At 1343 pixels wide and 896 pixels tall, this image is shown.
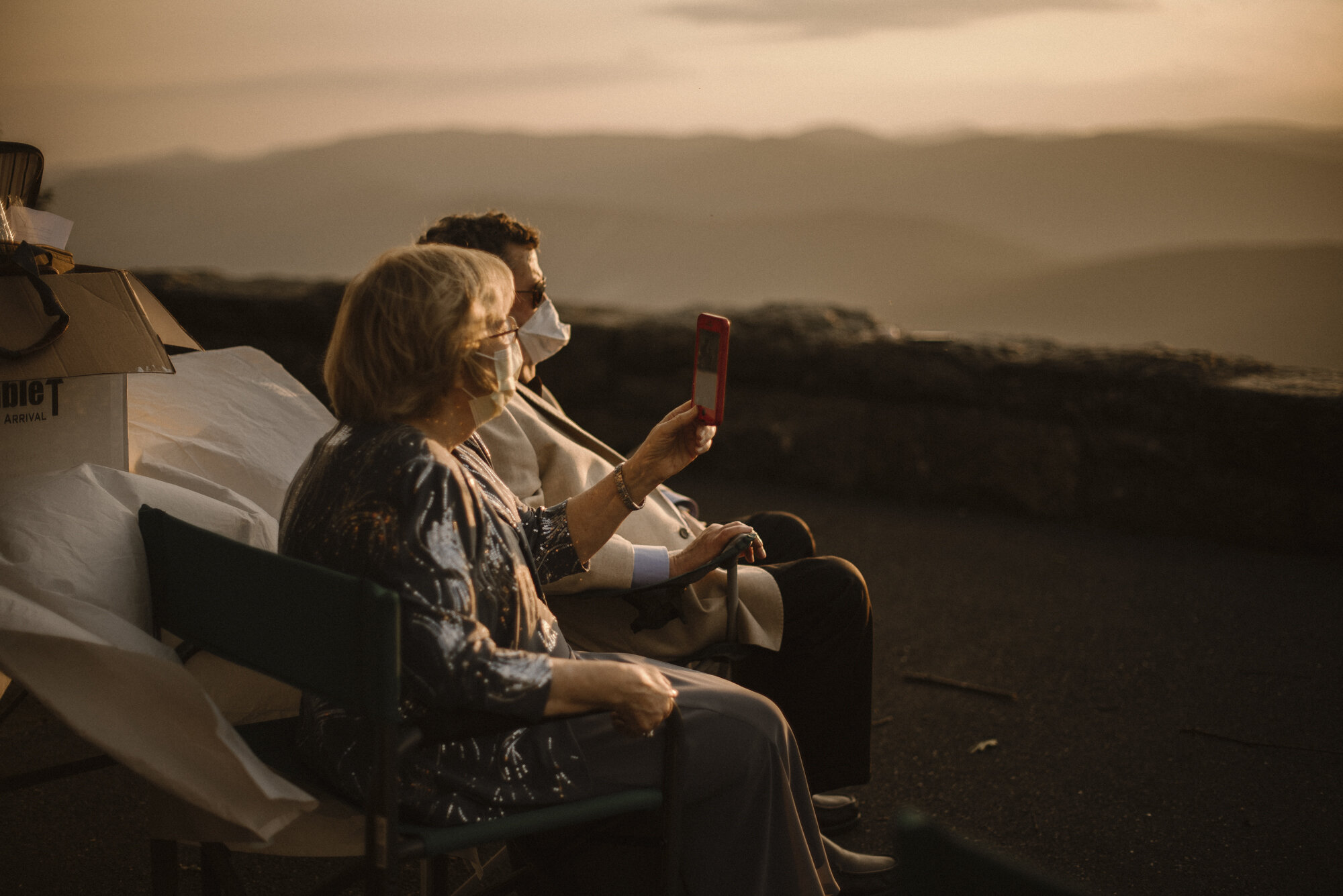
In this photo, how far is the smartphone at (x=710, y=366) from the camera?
71.0 inches

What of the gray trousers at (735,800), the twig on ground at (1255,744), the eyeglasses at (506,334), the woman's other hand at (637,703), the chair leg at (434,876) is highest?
the eyeglasses at (506,334)

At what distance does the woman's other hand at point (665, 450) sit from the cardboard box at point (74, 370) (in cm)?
86

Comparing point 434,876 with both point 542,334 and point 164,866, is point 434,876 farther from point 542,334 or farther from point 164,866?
point 542,334

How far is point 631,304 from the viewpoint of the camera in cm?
607

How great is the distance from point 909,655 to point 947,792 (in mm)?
812

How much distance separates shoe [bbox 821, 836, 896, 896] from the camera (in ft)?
6.72

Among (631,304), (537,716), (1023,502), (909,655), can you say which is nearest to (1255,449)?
(1023,502)

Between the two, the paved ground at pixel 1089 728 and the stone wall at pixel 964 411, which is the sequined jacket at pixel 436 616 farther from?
the stone wall at pixel 964 411

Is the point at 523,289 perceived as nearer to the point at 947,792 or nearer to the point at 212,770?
the point at 212,770

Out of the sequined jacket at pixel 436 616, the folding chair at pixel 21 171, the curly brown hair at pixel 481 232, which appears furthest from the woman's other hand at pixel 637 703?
the folding chair at pixel 21 171

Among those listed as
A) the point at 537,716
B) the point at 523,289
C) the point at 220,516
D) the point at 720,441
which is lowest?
the point at 720,441

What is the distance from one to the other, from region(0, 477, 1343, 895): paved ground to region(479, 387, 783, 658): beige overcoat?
692 millimetres

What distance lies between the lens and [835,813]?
234cm

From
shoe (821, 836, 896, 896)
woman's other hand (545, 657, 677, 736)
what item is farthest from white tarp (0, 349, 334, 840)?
shoe (821, 836, 896, 896)
